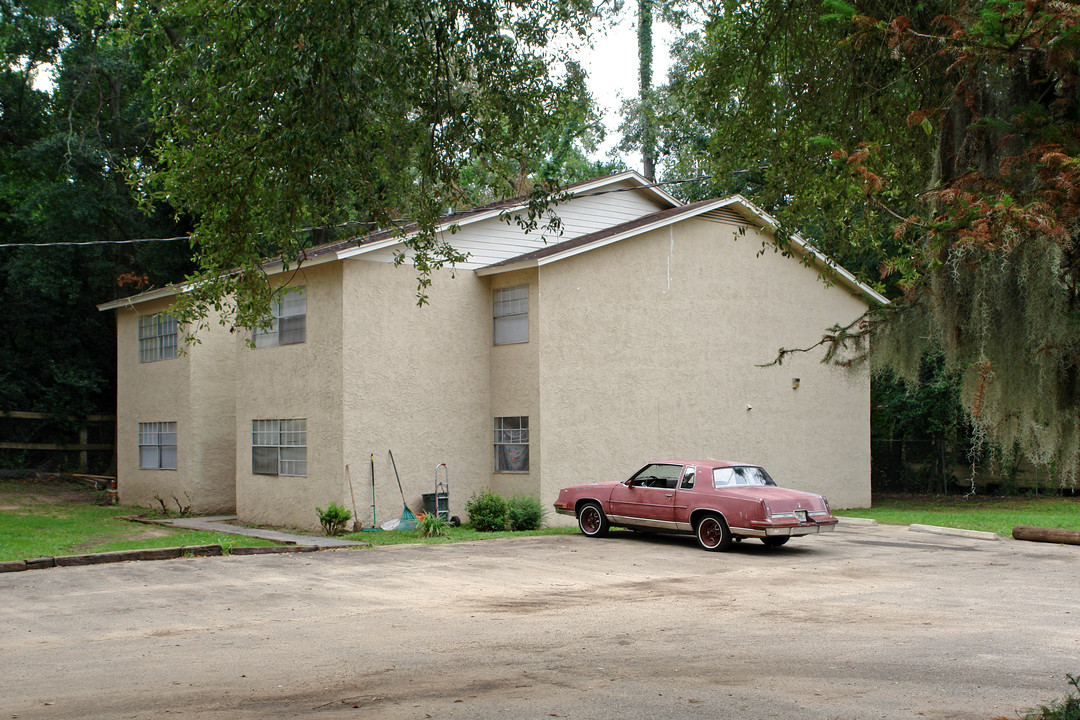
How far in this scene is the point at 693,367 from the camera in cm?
2316

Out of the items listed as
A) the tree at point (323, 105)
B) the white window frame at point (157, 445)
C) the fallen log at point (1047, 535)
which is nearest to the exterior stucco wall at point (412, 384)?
the white window frame at point (157, 445)

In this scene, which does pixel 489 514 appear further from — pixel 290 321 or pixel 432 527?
pixel 290 321

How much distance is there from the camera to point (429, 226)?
1022 centimetres

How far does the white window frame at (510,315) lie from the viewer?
21.4 metres

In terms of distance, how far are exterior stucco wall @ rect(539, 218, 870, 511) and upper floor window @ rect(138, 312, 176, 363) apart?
1082 centimetres

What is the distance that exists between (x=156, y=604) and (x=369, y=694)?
5557mm

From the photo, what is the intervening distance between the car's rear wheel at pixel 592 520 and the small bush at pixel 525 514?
4.95ft

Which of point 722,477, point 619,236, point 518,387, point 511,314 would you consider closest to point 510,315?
point 511,314

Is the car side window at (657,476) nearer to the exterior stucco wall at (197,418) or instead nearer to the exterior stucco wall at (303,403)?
the exterior stucco wall at (303,403)

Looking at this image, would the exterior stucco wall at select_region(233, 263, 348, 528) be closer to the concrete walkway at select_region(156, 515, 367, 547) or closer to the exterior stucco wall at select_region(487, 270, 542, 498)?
the concrete walkway at select_region(156, 515, 367, 547)

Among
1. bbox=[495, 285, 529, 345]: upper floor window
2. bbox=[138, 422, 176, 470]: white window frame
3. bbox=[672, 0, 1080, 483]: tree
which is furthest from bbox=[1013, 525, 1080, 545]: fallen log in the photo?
bbox=[138, 422, 176, 470]: white window frame

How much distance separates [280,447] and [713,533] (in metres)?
9.88

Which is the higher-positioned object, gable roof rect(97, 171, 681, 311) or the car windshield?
gable roof rect(97, 171, 681, 311)

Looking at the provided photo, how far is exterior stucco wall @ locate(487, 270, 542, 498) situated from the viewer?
2080cm
